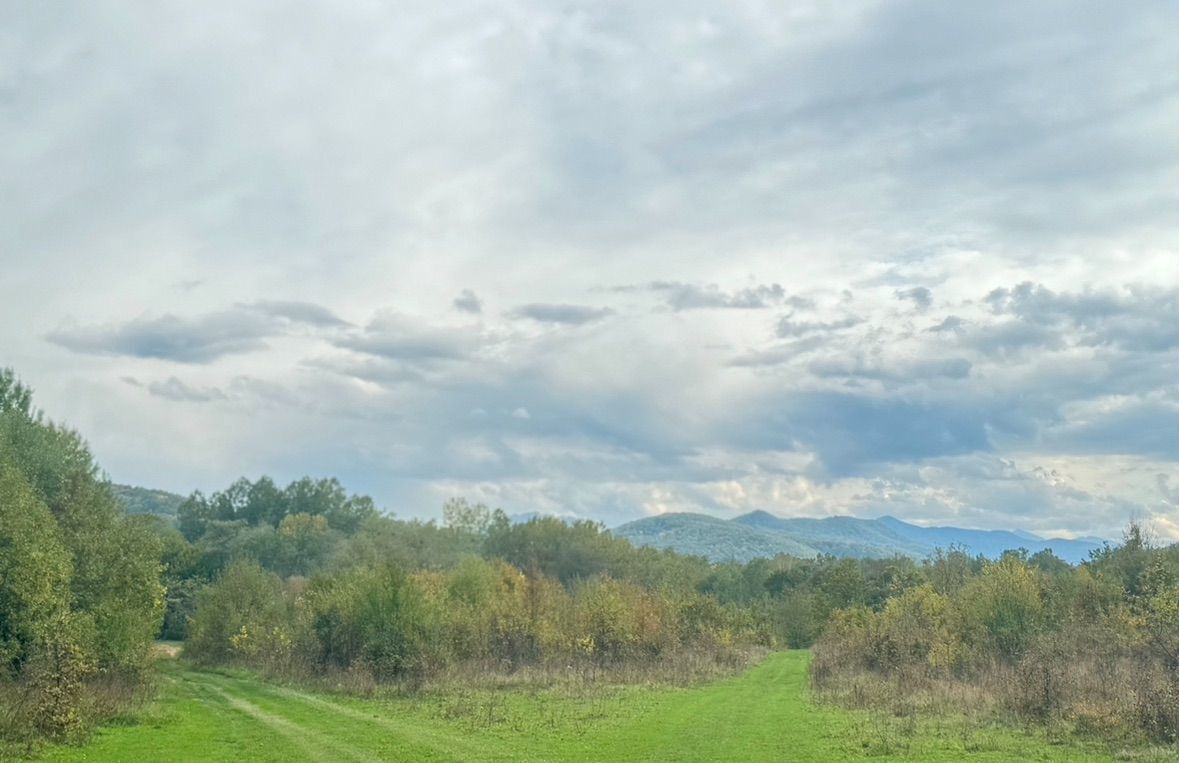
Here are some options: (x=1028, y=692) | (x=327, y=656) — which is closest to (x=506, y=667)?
(x=327, y=656)

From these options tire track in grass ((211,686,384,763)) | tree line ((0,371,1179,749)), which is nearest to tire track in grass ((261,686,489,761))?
tire track in grass ((211,686,384,763))

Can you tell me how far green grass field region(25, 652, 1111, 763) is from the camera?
25.8 meters

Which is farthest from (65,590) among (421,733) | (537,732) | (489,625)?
(489,625)

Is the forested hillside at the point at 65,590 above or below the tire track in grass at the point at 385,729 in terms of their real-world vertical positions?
above

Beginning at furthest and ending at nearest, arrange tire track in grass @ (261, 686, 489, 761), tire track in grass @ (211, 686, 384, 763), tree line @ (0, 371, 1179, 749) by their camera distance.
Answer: tree line @ (0, 371, 1179, 749), tire track in grass @ (261, 686, 489, 761), tire track in grass @ (211, 686, 384, 763)

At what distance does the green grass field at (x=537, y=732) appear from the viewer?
25.8m

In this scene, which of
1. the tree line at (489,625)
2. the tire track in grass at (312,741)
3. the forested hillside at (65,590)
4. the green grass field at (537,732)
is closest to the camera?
the tire track in grass at (312,741)

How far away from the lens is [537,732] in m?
30.2

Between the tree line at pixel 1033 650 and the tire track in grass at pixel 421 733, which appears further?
the tree line at pixel 1033 650

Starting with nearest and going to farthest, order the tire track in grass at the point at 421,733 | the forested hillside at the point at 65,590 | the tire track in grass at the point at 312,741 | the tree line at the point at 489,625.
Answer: the tire track in grass at the point at 312,741 < the tire track in grass at the point at 421,733 < the forested hillside at the point at 65,590 < the tree line at the point at 489,625

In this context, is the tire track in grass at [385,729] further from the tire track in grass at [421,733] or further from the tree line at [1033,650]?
the tree line at [1033,650]

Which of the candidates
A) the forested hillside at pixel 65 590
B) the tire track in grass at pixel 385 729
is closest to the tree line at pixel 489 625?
the forested hillside at pixel 65 590

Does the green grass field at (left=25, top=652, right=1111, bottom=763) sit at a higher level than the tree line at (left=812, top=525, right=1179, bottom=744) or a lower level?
lower

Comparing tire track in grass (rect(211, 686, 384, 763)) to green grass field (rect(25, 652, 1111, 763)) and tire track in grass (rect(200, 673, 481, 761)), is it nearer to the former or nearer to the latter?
green grass field (rect(25, 652, 1111, 763))
